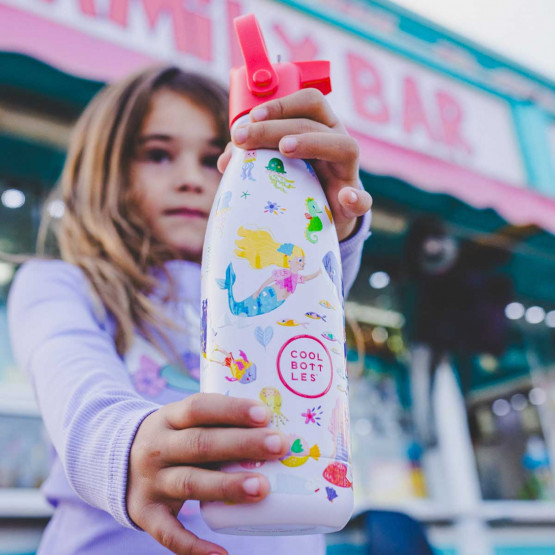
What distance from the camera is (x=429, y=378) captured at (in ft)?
8.00

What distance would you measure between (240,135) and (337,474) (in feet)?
0.97

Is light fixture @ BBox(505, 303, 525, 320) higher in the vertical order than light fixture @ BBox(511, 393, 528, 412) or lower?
higher

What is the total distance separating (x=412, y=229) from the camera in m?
2.18

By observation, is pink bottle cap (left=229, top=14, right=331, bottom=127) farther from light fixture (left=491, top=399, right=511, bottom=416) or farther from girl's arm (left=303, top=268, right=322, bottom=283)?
light fixture (left=491, top=399, right=511, bottom=416)

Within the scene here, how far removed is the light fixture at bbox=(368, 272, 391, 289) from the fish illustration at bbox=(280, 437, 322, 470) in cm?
209

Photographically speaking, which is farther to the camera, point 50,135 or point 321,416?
point 50,135

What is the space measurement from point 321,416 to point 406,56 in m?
2.32

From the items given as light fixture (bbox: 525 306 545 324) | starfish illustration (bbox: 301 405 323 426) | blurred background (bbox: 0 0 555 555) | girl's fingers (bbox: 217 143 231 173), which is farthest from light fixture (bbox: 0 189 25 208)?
light fixture (bbox: 525 306 545 324)

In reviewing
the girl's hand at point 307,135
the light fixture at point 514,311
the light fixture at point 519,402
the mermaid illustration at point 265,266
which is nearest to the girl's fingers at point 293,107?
the girl's hand at point 307,135

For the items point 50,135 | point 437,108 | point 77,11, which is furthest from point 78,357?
point 437,108

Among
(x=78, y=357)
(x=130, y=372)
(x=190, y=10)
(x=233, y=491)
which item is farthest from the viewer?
(x=190, y=10)

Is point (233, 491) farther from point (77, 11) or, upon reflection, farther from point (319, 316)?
point (77, 11)

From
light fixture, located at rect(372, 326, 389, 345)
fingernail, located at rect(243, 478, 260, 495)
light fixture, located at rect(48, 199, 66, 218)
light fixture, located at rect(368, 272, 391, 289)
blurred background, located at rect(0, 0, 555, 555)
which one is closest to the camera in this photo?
fingernail, located at rect(243, 478, 260, 495)

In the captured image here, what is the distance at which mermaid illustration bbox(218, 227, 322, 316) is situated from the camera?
0.41 m
